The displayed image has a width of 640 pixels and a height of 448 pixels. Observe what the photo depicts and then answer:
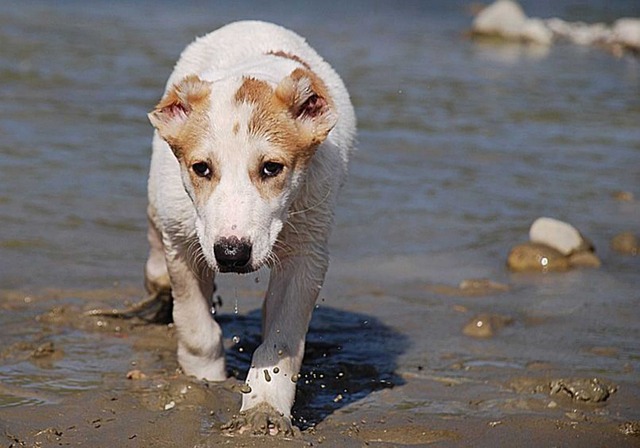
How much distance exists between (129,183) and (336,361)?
439 cm

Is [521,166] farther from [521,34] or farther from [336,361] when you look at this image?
[521,34]

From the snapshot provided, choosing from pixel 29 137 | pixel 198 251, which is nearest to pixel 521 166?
pixel 29 137

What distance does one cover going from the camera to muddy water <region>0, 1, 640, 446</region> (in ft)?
20.0

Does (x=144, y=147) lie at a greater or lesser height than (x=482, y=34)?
greater

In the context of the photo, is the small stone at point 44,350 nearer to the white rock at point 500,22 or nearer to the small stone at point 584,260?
the small stone at point 584,260

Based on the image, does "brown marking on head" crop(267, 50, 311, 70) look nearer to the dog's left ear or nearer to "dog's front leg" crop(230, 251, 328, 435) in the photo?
the dog's left ear

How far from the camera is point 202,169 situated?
208 inches

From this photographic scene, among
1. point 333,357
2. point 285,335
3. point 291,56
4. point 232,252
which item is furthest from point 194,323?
point 291,56

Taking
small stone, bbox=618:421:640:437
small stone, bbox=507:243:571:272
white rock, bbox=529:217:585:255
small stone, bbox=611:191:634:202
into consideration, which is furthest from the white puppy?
small stone, bbox=611:191:634:202

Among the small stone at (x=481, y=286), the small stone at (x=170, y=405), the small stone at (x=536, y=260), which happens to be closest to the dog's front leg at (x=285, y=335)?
the small stone at (x=170, y=405)

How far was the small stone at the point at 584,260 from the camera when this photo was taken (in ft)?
30.0

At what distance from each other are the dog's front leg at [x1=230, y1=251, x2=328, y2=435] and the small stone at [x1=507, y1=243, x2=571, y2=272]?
11.4ft

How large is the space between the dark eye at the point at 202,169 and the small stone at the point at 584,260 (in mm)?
4623

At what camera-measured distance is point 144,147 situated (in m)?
12.3
